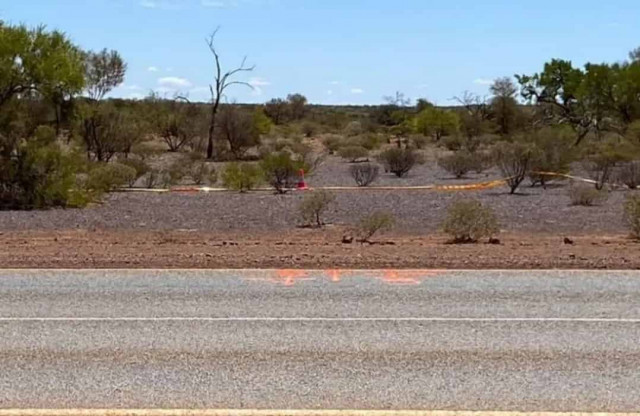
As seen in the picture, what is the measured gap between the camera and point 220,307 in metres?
10.6

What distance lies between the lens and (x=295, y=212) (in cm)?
2691

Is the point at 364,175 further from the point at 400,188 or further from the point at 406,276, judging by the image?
the point at 406,276

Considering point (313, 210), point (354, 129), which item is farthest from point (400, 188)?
point (354, 129)

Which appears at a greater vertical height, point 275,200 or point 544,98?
point 544,98

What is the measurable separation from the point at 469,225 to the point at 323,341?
37.7 ft

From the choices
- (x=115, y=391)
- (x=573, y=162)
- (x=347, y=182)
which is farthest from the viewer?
(x=573, y=162)

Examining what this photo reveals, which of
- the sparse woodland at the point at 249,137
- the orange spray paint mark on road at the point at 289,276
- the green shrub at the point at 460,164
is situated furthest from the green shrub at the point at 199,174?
the orange spray paint mark on road at the point at 289,276

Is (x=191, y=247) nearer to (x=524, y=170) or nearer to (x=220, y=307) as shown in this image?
(x=220, y=307)

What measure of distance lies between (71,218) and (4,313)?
1640 cm

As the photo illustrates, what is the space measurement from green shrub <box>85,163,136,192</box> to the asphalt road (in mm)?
18892

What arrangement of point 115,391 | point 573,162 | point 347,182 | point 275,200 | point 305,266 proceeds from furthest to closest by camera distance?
point 573,162 → point 347,182 → point 275,200 → point 305,266 → point 115,391

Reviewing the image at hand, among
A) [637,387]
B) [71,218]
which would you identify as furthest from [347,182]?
[637,387]

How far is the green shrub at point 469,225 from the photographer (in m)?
19.7

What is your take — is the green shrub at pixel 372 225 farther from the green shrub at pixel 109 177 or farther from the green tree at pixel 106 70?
the green tree at pixel 106 70
